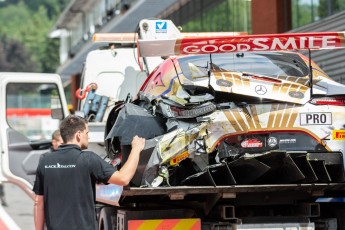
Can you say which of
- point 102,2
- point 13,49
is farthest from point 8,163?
point 13,49

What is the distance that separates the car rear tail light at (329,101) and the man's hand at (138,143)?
1.82 meters

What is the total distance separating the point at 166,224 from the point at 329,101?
78.3 inches

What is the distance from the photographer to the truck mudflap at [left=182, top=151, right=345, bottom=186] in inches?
335

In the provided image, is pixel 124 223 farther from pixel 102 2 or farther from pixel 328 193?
pixel 102 2

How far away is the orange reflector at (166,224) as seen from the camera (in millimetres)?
8938

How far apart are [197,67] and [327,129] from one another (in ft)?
4.73

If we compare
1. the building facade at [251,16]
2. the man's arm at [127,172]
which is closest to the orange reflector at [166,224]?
the man's arm at [127,172]

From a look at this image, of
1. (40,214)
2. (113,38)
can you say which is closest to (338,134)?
(40,214)

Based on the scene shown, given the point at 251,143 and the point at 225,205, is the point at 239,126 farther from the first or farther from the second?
the point at 225,205

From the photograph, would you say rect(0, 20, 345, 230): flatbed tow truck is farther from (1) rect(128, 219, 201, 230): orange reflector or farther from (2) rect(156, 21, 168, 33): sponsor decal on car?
(2) rect(156, 21, 168, 33): sponsor decal on car

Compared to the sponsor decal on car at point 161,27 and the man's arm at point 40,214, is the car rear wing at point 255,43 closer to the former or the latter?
the man's arm at point 40,214

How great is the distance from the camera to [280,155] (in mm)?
8469

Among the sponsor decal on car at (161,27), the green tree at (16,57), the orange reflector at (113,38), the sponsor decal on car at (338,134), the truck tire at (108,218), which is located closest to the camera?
the sponsor decal on car at (338,134)

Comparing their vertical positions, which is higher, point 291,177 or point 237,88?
point 237,88
